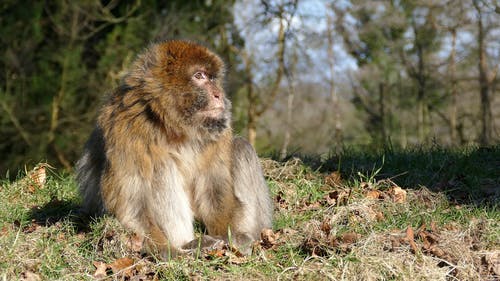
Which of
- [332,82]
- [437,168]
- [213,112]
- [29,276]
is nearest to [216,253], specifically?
[213,112]

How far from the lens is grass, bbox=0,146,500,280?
12.8 feet

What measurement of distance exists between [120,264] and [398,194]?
253 cm

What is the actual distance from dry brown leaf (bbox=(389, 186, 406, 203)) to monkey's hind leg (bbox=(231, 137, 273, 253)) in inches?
45.4

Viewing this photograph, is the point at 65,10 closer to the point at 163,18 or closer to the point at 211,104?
the point at 163,18

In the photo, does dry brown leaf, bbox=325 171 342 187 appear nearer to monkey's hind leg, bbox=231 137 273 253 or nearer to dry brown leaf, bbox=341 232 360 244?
monkey's hind leg, bbox=231 137 273 253

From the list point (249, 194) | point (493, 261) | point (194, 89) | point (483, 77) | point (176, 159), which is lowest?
point (483, 77)

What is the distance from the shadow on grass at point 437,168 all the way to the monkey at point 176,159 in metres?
1.43

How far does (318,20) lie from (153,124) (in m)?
13.2

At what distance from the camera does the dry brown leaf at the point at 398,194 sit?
543 centimetres

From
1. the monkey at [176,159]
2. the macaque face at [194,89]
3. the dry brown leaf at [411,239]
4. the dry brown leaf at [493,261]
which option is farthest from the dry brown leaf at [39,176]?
the dry brown leaf at [493,261]

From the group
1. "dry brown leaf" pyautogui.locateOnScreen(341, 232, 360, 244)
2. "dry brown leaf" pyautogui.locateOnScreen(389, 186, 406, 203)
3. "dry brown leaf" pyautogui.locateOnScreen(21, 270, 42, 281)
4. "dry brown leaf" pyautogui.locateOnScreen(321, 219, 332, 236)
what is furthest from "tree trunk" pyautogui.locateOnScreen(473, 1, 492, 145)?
"dry brown leaf" pyautogui.locateOnScreen(21, 270, 42, 281)

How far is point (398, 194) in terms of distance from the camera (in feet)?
18.0

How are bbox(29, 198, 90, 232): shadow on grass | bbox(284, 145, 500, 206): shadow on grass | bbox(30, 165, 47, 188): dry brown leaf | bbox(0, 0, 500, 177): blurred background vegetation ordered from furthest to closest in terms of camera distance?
1. bbox(0, 0, 500, 177): blurred background vegetation
2. bbox(30, 165, 47, 188): dry brown leaf
3. bbox(284, 145, 500, 206): shadow on grass
4. bbox(29, 198, 90, 232): shadow on grass

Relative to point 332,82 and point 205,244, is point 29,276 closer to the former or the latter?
point 205,244
